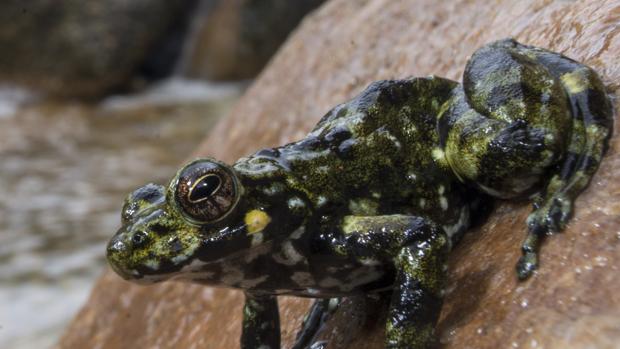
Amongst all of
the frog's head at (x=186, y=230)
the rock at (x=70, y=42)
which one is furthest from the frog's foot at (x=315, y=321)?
the rock at (x=70, y=42)

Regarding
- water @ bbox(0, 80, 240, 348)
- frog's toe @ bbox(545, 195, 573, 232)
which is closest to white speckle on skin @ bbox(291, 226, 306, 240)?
frog's toe @ bbox(545, 195, 573, 232)

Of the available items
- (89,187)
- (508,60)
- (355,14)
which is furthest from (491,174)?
(89,187)

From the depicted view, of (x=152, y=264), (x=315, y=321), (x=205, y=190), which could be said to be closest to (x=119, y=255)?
(x=152, y=264)

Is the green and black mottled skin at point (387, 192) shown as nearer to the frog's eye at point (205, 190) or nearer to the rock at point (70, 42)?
the frog's eye at point (205, 190)

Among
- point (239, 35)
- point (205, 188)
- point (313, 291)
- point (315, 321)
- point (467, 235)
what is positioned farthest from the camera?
point (239, 35)

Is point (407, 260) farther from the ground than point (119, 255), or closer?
closer

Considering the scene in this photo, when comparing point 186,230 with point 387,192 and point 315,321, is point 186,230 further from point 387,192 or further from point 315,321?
point 315,321

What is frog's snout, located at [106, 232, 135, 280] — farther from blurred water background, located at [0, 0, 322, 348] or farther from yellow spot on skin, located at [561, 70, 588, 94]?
blurred water background, located at [0, 0, 322, 348]

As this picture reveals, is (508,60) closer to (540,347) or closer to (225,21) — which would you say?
(540,347)
